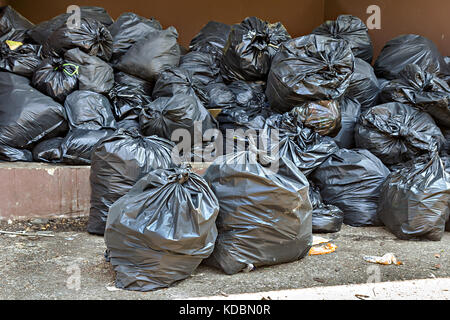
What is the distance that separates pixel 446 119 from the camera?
12.7 feet

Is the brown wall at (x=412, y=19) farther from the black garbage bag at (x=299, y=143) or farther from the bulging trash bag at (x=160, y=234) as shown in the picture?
the bulging trash bag at (x=160, y=234)

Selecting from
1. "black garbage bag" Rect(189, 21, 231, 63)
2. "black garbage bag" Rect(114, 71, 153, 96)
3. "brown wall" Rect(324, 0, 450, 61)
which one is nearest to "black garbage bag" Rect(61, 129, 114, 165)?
"black garbage bag" Rect(114, 71, 153, 96)

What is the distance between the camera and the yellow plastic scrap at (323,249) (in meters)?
2.90

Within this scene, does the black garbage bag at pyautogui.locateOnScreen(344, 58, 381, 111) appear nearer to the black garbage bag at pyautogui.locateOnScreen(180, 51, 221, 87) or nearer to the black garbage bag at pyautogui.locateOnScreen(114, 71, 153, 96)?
the black garbage bag at pyautogui.locateOnScreen(180, 51, 221, 87)

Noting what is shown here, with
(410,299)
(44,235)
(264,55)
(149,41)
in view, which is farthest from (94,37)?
(410,299)

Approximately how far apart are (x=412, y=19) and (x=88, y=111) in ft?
11.2

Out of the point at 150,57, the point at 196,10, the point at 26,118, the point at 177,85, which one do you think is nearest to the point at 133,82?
the point at 150,57

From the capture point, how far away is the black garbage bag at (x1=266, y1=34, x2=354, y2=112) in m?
3.72

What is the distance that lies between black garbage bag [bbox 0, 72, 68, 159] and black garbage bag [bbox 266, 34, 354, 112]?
1.72 meters

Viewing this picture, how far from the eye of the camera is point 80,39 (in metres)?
4.08

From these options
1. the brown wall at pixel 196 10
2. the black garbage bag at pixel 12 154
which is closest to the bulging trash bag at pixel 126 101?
the black garbage bag at pixel 12 154
